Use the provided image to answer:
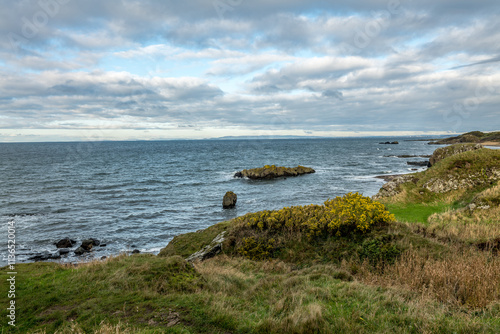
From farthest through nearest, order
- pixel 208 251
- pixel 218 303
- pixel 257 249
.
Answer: pixel 208 251 < pixel 257 249 < pixel 218 303

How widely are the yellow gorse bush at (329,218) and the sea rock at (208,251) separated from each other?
6.14 ft

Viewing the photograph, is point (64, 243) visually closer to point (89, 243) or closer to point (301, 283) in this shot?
point (89, 243)

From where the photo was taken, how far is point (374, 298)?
7293mm

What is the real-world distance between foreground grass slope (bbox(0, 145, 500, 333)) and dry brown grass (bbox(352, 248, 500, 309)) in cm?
3

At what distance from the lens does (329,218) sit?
13.8 meters

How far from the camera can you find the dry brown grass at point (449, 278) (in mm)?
7535

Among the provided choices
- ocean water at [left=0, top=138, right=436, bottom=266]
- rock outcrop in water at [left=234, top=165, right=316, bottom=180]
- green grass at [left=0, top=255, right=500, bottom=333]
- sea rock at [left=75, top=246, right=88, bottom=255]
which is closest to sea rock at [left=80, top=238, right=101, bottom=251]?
sea rock at [left=75, top=246, right=88, bottom=255]

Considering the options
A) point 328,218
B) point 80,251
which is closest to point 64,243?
point 80,251

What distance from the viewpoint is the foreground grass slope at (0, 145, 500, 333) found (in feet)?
20.7

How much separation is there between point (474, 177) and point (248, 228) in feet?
66.8

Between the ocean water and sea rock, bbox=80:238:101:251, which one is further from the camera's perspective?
the ocean water

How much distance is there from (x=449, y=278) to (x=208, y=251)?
1070 centimetres

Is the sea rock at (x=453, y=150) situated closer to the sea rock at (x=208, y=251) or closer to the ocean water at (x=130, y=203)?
the ocean water at (x=130, y=203)

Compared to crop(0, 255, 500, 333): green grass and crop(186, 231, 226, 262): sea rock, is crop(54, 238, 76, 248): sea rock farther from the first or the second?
crop(186, 231, 226, 262): sea rock
